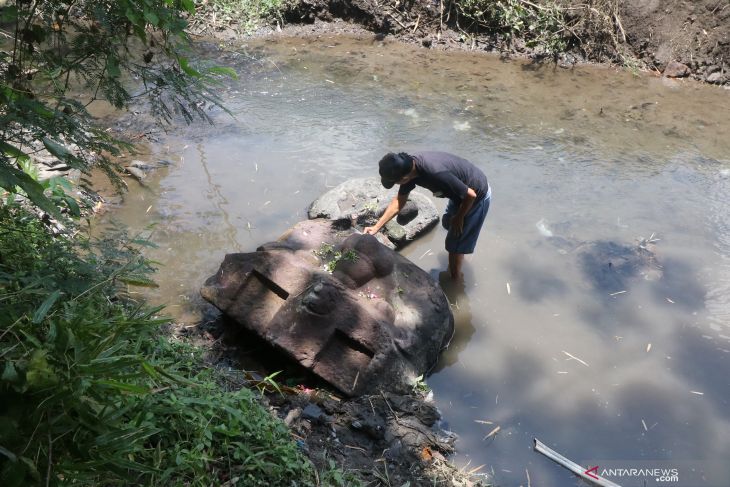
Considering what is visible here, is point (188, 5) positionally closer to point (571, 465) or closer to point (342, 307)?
point (342, 307)

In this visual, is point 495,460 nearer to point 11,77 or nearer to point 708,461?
point 708,461

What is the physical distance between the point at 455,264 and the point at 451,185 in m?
0.95

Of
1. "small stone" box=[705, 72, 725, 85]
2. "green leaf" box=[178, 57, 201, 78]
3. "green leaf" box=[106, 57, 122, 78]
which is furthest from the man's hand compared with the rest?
"small stone" box=[705, 72, 725, 85]

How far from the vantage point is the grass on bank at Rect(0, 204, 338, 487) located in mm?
1842

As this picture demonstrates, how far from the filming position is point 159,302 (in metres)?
4.80

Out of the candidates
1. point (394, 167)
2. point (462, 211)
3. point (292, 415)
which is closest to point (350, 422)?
point (292, 415)

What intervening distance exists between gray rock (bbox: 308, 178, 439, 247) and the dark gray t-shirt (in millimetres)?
868

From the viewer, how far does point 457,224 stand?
496 centimetres

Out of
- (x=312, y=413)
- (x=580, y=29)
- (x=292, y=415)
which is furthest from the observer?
(x=580, y=29)

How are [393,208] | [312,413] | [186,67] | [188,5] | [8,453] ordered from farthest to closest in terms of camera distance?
[393,208] < [312,413] < [186,67] < [188,5] < [8,453]

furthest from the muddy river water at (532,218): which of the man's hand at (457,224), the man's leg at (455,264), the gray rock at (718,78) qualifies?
the man's hand at (457,224)

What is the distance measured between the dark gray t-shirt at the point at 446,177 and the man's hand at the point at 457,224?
13cm

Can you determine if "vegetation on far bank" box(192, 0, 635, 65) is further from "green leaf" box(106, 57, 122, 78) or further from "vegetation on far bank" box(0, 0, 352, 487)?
"green leaf" box(106, 57, 122, 78)

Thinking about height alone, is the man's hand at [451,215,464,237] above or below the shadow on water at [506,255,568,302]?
above
